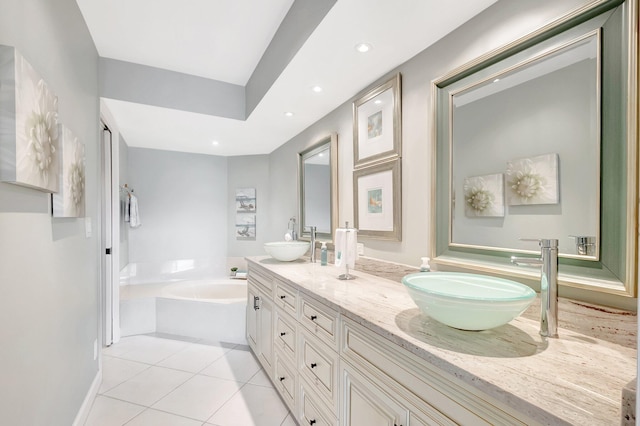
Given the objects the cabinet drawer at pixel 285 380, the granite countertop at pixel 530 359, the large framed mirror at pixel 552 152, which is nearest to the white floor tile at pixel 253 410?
the cabinet drawer at pixel 285 380

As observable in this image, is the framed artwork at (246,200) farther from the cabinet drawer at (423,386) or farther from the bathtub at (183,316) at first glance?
the cabinet drawer at (423,386)

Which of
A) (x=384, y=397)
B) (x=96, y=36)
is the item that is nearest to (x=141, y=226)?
(x=96, y=36)

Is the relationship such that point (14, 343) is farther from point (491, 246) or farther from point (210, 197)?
point (210, 197)

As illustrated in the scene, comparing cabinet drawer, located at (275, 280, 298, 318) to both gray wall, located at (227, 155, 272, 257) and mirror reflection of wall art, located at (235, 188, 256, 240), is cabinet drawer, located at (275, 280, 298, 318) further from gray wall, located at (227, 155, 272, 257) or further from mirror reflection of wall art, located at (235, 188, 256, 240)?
mirror reflection of wall art, located at (235, 188, 256, 240)

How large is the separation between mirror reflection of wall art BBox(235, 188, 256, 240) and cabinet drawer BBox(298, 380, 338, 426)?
295 cm

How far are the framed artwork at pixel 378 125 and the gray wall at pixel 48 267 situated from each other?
5.60 ft

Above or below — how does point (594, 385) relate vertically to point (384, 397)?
above

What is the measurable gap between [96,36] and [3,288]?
2.01 meters

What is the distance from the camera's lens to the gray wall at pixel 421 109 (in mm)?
1197

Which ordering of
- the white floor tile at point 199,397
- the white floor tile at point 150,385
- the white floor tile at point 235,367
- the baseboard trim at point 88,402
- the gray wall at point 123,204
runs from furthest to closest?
the gray wall at point 123,204, the white floor tile at point 235,367, the white floor tile at point 150,385, the white floor tile at point 199,397, the baseboard trim at point 88,402

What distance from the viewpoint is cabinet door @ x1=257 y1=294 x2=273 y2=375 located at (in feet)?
7.16

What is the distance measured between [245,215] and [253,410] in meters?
2.83

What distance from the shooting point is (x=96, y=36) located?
212cm

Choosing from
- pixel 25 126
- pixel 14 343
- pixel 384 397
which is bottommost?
pixel 384 397
